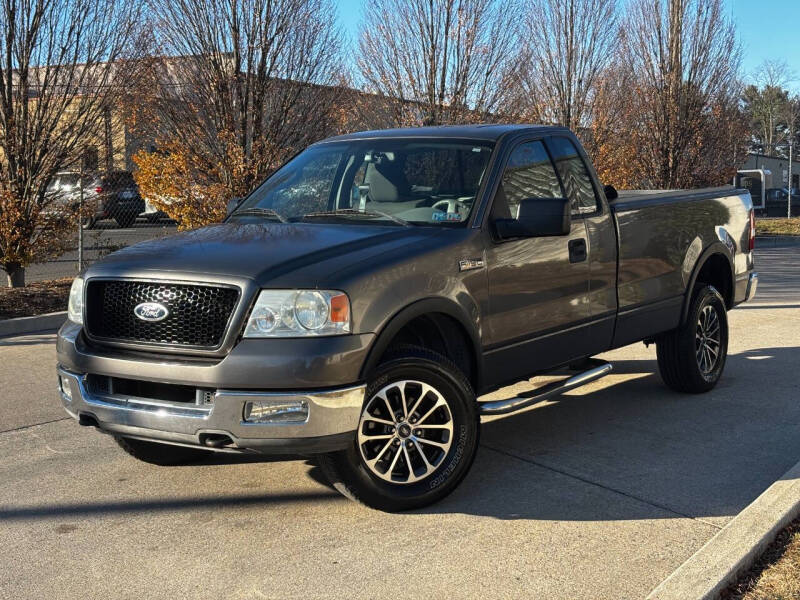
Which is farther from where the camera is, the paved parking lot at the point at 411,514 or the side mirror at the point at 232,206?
the side mirror at the point at 232,206

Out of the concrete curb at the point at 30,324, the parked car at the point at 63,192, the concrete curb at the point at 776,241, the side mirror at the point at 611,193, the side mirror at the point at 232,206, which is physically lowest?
the concrete curb at the point at 30,324

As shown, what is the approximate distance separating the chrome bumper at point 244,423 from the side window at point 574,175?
2.34 meters

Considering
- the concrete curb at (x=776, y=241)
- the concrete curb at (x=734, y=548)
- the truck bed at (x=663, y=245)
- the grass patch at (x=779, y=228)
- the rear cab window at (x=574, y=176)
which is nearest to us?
the concrete curb at (x=734, y=548)

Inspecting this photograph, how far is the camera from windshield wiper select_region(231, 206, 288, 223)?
17.9 feet

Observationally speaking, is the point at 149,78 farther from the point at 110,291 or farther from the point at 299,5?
the point at 110,291

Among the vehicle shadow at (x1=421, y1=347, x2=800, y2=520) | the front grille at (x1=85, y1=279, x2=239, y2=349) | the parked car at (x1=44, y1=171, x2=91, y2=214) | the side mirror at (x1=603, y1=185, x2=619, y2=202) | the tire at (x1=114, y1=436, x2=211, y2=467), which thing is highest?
the parked car at (x1=44, y1=171, x2=91, y2=214)

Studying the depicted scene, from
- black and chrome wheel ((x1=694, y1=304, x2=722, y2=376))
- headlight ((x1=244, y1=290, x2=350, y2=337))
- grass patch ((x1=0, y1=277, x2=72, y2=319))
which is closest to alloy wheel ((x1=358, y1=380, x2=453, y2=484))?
headlight ((x1=244, y1=290, x2=350, y2=337))

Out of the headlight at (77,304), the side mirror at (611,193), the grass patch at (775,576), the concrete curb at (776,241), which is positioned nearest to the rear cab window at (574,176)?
the side mirror at (611,193)

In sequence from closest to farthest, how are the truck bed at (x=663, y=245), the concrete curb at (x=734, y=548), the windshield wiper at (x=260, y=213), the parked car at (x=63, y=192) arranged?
1. the concrete curb at (x=734, y=548)
2. the windshield wiper at (x=260, y=213)
3. the truck bed at (x=663, y=245)
4. the parked car at (x=63, y=192)

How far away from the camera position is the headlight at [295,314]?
4.16 m

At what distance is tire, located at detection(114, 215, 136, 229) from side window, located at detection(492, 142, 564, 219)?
12.4 metres

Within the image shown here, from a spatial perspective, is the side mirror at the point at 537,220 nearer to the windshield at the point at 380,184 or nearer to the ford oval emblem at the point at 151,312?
the windshield at the point at 380,184

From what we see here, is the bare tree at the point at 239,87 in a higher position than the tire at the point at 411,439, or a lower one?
higher

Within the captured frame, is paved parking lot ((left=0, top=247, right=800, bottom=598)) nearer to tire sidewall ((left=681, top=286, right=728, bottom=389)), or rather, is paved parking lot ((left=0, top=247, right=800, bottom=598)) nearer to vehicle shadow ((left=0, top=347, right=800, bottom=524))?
vehicle shadow ((left=0, top=347, right=800, bottom=524))
